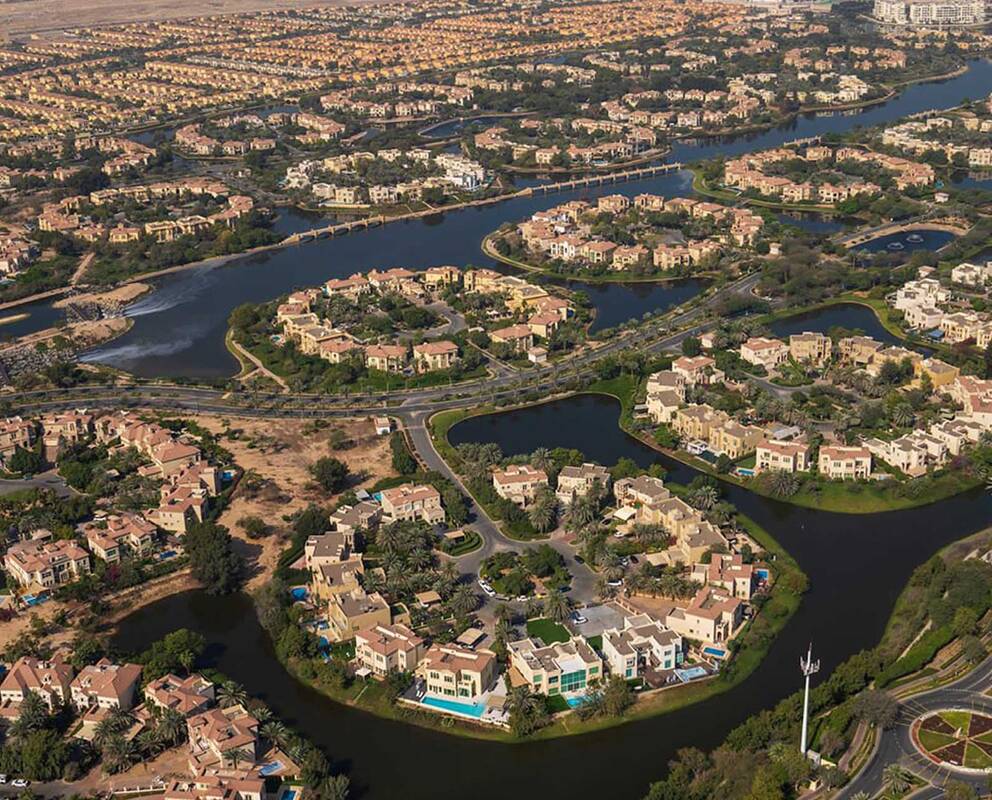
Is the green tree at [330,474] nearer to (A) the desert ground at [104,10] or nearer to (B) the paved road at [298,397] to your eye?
(B) the paved road at [298,397]

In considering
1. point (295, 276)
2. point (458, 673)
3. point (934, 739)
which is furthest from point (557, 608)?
point (295, 276)

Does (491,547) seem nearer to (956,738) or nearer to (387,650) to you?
(387,650)

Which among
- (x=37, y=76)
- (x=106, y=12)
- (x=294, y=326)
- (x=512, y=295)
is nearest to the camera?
(x=294, y=326)

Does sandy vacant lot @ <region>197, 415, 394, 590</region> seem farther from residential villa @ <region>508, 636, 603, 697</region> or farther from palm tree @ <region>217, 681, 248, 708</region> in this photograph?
residential villa @ <region>508, 636, 603, 697</region>

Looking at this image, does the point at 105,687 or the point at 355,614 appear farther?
the point at 355,614

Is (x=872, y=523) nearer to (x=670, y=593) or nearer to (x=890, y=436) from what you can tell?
(x=890, y=436)

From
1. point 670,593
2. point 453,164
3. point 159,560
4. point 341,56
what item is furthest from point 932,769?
point 341,56
